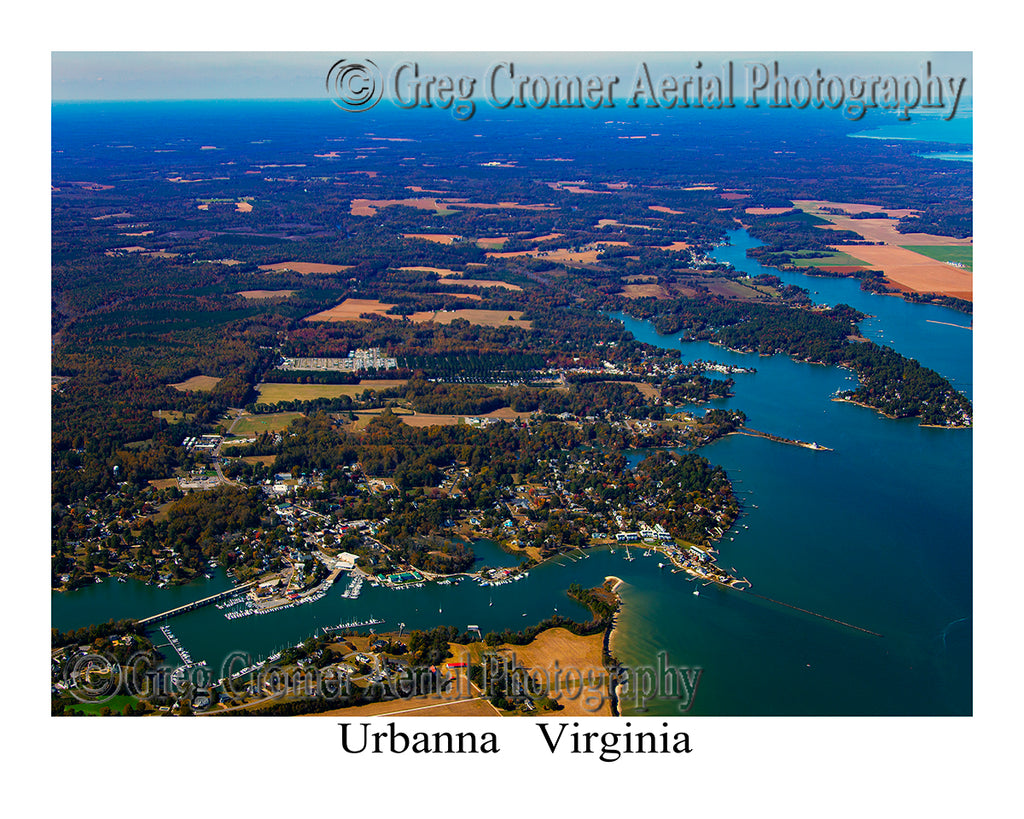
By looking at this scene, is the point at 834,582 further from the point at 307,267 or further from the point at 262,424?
the point at 307,267

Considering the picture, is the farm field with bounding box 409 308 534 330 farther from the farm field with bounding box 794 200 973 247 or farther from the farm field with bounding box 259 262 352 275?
the farm field with bounding box 794 200 973 247

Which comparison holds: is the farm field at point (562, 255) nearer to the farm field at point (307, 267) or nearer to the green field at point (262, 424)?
the farm field at point (307, 267)

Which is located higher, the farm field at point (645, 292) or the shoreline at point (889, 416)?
the farm field at point (645, 292)

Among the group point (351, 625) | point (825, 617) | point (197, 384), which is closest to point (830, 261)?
point (197, 384)

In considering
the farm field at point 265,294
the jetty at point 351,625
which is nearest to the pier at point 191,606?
the jetty at point 351,625

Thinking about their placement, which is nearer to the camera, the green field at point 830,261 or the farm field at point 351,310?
the farm field at point 351,310

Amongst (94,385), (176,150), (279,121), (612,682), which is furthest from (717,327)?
(279,121)
